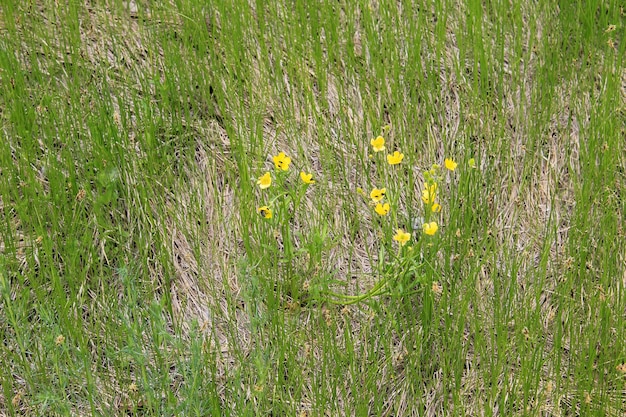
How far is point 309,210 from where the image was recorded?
8.75 ft

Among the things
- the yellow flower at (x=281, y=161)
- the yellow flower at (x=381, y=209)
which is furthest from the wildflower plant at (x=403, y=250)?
the yellow flower at (x=281, y=161)

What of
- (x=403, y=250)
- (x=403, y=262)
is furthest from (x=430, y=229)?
(x=403, y=250)

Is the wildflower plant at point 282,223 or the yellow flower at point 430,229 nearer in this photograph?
the yellow flower at point 430,229

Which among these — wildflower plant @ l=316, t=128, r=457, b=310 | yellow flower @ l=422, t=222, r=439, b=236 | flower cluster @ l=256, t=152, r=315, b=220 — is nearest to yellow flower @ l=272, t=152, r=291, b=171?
flower cluster @ l=256, t=152, r=315, b=220

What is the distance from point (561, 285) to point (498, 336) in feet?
1.27

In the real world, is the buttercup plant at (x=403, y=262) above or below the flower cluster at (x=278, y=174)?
below

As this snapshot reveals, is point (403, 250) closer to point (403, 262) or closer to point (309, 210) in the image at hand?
point (403, 262)

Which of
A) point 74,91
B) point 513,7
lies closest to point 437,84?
point 513,7

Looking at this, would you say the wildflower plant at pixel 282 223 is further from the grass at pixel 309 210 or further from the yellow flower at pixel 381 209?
the yellow flower at pixel 381 209

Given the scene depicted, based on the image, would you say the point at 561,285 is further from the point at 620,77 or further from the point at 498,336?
the point at 620,77

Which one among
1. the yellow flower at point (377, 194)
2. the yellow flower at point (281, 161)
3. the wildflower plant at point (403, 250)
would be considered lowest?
the wildflower plant at point (403, 250)

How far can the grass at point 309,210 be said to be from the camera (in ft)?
7.18

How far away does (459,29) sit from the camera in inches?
126

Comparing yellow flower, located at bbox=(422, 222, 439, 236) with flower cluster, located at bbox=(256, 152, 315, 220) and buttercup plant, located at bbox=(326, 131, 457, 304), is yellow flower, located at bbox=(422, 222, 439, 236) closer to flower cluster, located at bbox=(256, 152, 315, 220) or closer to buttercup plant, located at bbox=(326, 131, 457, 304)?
buttercup plant, located at bbox=(326, 131, 457, 304)
